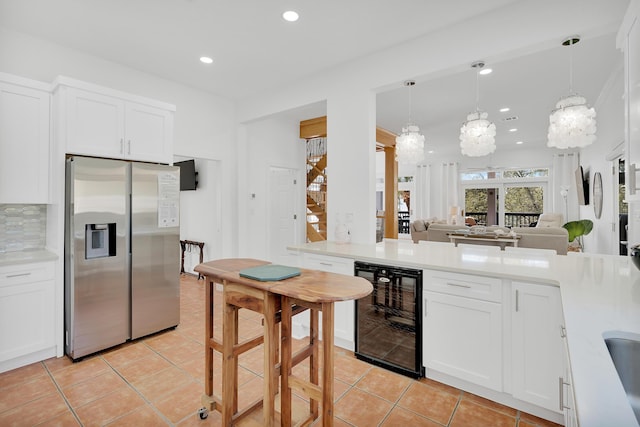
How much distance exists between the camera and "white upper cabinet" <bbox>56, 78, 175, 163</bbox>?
8.83 feet

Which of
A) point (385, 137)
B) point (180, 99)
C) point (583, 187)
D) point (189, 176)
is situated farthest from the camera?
point (583, 187)

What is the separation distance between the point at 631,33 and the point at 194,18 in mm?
2974

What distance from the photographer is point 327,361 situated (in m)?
1.42

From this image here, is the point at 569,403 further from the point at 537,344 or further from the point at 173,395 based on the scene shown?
the point at 173,395

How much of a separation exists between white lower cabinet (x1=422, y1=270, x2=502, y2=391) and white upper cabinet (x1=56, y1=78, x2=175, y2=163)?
2947mm

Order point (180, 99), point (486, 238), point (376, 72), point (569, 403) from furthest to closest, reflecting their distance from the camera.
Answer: point (486, 238) → point (180, 99) → point (376, 72) → point (569, 403)

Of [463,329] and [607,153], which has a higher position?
[607,153]

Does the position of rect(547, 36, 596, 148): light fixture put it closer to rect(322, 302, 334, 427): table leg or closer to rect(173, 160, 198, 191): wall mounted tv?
rect(322, 302, 334, 427): table leg

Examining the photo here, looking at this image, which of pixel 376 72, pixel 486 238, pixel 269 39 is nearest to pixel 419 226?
pixel 486 238

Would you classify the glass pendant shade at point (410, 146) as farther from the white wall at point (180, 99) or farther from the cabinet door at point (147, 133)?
the cabinet door at point (147, 133)

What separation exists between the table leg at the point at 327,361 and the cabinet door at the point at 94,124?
2.70 meters

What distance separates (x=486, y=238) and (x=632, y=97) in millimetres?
3886

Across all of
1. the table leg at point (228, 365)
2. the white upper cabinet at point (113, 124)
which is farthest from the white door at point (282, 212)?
the table leg at point (228, 365)

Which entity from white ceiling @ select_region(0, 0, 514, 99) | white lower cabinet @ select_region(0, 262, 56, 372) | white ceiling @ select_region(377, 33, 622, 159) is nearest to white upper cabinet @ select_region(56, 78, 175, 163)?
white ceiling @ select_region(0, 0, 514, 99)
